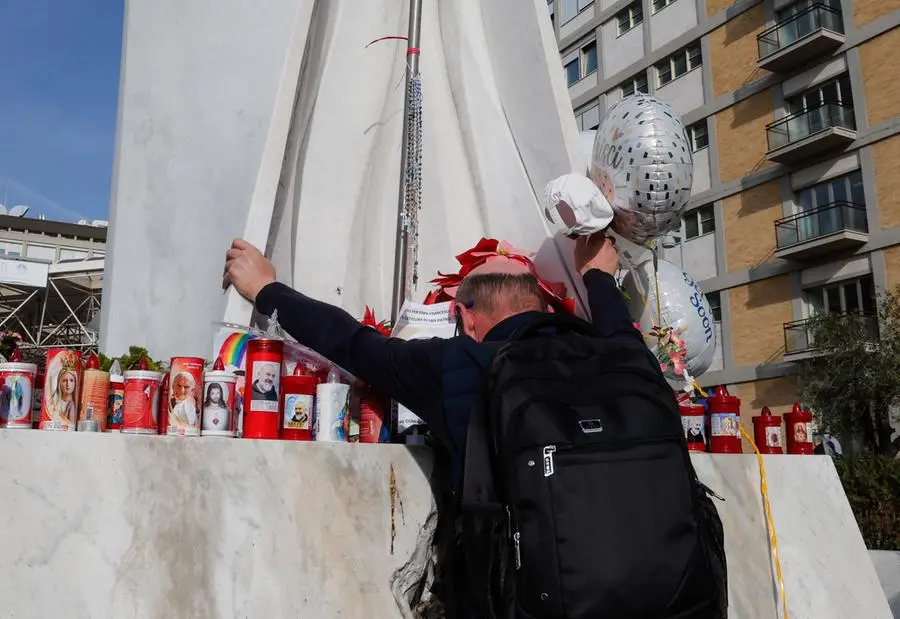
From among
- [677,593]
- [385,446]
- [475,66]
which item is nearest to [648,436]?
[677,593]

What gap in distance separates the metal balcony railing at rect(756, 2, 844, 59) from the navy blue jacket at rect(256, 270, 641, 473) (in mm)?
17307

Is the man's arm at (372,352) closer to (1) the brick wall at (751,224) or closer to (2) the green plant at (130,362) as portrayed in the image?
(2) the green plant at (130,362)

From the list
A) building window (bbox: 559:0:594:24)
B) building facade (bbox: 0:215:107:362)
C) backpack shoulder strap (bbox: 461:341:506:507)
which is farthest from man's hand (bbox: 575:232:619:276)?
building window (bbox: 559:0:594:24)

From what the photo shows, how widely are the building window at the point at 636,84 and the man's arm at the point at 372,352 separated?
2068cm

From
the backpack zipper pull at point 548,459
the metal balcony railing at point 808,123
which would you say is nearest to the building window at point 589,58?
the metal balcony railing at point 808,123

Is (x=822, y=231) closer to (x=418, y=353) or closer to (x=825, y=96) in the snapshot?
(x=825, y=96)

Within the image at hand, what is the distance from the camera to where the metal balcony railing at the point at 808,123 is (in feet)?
56.1

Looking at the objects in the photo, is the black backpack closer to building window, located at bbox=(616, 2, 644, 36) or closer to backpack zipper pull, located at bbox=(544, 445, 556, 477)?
backpack zipper pull, located at bbox=(544, 445, 556, 477)

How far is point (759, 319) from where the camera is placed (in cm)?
1827

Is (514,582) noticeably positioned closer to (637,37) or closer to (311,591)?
(311,591)

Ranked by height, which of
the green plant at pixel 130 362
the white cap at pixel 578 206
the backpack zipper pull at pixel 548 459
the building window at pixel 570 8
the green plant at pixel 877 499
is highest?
the building window at pixel 570 8

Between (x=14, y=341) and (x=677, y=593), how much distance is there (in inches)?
84.5

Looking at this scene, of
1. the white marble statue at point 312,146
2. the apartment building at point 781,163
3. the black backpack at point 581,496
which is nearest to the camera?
the black backpack at point 581,496

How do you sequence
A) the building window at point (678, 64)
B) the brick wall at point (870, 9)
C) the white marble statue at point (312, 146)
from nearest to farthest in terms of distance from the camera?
the white marble statue at point (312, 146) → the brick wall at point (870, 9) → the building window at point (678, 64)
